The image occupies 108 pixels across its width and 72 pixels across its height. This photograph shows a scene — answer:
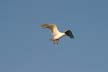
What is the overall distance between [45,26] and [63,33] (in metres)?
2.18

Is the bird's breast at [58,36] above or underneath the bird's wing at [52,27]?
underneath

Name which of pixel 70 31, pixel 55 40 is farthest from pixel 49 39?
pixel 70 31

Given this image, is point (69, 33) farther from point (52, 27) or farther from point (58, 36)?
point (52, 27)

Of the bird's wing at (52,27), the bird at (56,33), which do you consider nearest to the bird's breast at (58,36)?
the bird at (56,33)

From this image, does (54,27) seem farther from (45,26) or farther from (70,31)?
(70,31)

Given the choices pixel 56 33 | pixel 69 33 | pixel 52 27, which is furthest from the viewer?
pixel 52 27

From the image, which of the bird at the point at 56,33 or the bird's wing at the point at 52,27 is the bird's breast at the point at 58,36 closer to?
the bird at the point at 56,33

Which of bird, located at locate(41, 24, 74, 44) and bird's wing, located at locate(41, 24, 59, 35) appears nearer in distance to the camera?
bird, located at locate(41, 24, 74, 44)

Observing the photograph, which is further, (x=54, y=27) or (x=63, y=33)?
(x=54, y=27)

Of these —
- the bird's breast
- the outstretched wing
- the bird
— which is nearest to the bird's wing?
the bird

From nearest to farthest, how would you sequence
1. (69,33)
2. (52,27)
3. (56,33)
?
(69,33), (56,33), (52,27)

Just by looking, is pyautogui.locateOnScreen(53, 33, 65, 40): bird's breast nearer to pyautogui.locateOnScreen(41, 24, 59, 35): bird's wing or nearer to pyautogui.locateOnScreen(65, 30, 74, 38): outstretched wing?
pyautogui.locateOnScreen(65, 30, 74, 38): outstretched wing

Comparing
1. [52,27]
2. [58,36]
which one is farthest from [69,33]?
[52,27]

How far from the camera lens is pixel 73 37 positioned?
1723 cm
